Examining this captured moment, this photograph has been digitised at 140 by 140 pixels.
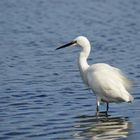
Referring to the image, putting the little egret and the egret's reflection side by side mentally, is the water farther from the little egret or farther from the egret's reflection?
the little egret

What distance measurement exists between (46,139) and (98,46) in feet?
33.8

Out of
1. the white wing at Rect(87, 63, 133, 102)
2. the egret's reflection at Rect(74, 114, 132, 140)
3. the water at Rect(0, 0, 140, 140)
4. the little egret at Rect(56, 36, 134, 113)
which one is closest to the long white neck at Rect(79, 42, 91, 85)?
the little egret at Rect(56, 36, 134, 113)

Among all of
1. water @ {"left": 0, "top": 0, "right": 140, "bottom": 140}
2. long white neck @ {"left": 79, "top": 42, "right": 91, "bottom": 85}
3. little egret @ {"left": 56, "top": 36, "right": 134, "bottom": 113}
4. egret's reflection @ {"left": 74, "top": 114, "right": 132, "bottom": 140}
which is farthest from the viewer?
long white neck @ {"left": 79, "top": 42, "right": 91, "bottom": 85}

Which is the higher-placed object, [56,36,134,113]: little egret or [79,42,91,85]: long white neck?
[79,42,91,85]: long white neck

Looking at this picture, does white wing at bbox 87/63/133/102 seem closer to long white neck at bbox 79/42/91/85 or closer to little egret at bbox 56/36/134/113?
little egret at bbox 56/36/134/113

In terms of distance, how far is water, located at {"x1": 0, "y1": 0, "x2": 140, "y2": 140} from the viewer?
12.7 metres

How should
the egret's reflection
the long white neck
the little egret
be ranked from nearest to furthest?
the egret's reflection → the little egret → the long white neck

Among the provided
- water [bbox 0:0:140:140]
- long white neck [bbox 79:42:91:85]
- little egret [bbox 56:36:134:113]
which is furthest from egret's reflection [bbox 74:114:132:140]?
long white neck [bbox 79:42:91:85]

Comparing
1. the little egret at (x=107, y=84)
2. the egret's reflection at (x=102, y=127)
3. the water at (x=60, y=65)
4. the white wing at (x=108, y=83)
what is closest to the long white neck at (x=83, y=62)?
the little egret at (x=107, y=84)

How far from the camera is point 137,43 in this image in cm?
2225

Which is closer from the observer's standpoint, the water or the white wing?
the water

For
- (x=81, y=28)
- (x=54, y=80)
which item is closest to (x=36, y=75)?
(x=54, y=80)

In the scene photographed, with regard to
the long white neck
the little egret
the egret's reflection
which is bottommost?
the egret's reflection

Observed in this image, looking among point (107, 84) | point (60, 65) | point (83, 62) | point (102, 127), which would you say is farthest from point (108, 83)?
point (60, 65)
